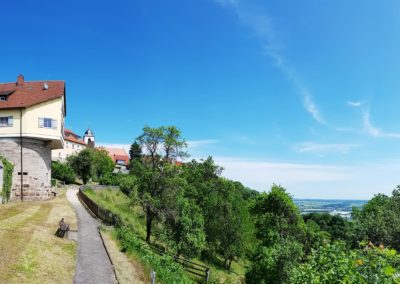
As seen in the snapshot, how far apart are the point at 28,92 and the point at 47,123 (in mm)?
5043

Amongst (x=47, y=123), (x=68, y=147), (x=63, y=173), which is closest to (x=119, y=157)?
(x=68, y=147)

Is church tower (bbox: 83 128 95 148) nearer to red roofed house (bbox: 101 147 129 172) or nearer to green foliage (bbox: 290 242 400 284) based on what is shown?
red roofed house (bbox: 101 147 129 172)

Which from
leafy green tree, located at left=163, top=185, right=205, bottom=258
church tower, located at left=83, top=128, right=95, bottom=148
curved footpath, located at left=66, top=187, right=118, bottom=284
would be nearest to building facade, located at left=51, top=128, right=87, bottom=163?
church tower, located at left=83, top=128, right=95, bottom=148

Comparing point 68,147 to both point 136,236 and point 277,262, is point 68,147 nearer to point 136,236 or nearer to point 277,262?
point 136,236

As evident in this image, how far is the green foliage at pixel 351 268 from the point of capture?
778 centimetres

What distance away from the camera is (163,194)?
3112 cm

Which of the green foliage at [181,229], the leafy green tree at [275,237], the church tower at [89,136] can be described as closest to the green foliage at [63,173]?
the green foliage at [181,229]

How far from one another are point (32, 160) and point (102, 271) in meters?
24.2

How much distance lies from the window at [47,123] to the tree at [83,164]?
3361cm

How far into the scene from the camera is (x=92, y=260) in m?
16.3

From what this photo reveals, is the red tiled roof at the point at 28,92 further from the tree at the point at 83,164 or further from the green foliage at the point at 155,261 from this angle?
the tree at the point at 83,164

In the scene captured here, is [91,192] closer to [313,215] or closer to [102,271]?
[102,271]

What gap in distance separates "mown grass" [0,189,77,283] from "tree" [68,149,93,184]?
146ft

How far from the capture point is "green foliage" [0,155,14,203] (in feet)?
103
